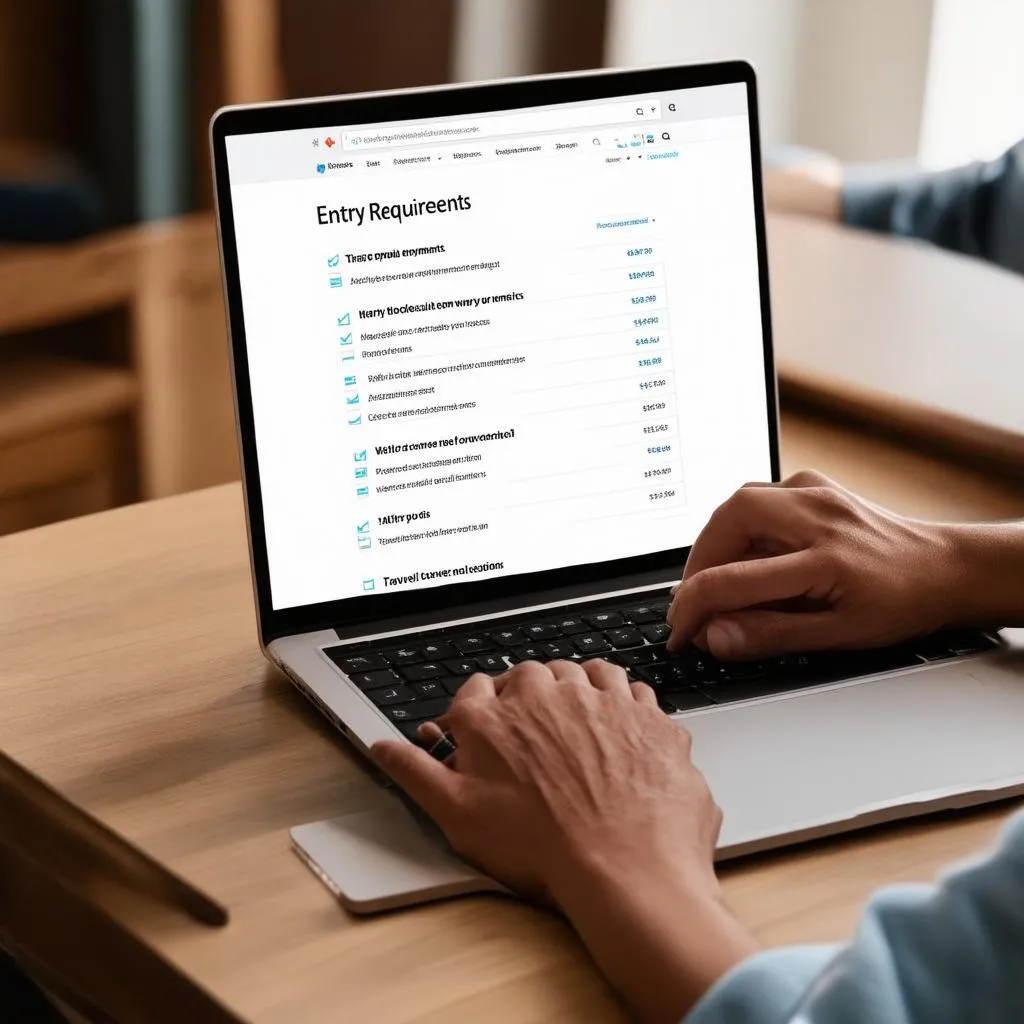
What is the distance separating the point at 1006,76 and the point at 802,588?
67.1 inches

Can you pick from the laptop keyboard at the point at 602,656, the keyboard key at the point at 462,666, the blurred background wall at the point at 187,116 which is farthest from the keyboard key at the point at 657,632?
the blurred background wall at the point at 187,116

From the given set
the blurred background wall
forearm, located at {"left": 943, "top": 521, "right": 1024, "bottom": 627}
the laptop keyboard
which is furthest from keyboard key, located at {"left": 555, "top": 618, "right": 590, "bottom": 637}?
the blurred background wall

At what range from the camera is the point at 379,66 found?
271cm

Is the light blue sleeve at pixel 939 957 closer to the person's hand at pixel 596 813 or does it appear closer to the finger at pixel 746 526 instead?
the person's hand at pixel 596 813

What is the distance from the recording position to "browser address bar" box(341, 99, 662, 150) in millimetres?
829

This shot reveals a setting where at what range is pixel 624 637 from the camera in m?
0.82

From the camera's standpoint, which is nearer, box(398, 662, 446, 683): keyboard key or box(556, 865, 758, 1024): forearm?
box(556, 865, 758, 1024): forearm

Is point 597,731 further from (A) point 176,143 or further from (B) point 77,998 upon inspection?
(A) point 176,143

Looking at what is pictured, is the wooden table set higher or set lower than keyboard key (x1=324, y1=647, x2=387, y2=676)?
lower

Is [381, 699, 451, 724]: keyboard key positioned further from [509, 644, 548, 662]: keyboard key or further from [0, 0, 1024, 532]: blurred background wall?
[0, 0, 1024, 532]: blurred background wall

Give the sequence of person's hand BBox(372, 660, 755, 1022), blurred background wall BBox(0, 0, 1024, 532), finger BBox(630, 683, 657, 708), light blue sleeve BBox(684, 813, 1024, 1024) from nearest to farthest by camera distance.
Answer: light blue sleeve BBox(684, 813, 1024, 1024)
person's hand BBox(372, 660, 755, 1022)
finger BBox(630, 683, 657, 708)
blurred background wall BBox(0, 0, 1024, 532)

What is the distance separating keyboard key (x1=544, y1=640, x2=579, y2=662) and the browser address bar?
0.96 feet

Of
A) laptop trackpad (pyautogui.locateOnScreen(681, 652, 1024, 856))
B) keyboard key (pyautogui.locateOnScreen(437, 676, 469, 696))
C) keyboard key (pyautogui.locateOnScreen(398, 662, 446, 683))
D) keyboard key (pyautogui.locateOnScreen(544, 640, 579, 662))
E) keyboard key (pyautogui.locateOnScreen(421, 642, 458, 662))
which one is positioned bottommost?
laptop trackpad (pyautogui.locateOnScreen(681, 652, 1024, 856))

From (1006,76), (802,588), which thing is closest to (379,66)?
(1006,76)
